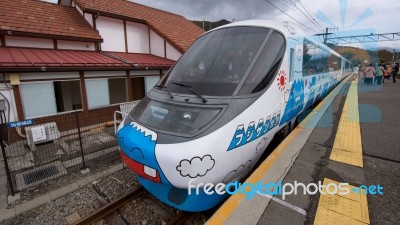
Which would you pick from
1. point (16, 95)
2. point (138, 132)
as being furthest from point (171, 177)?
point (16, 95)

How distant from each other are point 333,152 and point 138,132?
329 cm

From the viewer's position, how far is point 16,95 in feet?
24.9

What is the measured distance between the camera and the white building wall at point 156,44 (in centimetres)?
1380

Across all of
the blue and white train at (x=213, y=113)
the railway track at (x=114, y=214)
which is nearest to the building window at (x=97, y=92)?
the railway track at (x=114, y=214)

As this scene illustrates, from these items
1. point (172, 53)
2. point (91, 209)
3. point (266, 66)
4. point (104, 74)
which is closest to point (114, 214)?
point (91, 209)

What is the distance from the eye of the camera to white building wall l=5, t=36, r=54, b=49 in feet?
28.4

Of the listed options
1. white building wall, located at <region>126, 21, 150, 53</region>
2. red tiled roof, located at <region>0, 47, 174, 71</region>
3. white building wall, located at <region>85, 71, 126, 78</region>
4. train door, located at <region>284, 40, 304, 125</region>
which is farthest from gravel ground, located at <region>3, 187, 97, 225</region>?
white building wall, located at <region>126, 21, 150, 53</region>

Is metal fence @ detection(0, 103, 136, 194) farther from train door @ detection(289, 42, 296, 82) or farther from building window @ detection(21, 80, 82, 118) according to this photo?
train door @ detection(289, 42, 296, 82)

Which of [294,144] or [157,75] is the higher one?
[157,75]

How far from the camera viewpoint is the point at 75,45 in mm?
10500

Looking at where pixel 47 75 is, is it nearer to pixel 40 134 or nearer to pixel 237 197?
pixel 40 134

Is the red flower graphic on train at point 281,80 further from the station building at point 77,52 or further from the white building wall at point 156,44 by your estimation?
the white building wall at point 156,44

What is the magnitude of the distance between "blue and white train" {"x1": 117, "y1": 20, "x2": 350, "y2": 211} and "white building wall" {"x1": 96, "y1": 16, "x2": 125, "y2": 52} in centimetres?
962

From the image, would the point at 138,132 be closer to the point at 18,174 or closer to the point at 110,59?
the point at 18,174
